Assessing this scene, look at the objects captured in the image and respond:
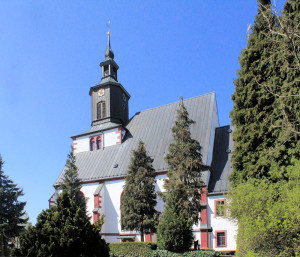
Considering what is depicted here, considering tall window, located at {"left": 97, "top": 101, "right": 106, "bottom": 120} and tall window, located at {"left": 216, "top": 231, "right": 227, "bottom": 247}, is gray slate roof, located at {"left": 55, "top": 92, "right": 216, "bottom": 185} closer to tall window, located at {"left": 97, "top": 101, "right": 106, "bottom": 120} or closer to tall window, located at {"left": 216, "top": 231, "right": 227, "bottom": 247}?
tall window, located at {"left": 97, "top": 101, "right": 106, "bottom": 120}

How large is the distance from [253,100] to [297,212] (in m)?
8.18

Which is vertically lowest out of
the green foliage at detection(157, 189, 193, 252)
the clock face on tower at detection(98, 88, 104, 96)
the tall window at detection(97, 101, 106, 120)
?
the green foliage at detection(157, 189, 193, 252)

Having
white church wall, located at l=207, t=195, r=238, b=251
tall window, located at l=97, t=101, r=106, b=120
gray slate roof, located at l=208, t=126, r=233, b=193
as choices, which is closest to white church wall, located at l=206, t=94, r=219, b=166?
gray slate roof, located at l=208, t=126, r=233, b=193

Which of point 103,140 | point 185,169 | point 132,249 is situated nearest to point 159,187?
point 185,169

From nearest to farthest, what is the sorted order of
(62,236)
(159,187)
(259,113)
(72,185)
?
(62,236)
(259,113)
(159,187)
(72,185)

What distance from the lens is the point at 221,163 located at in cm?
2498

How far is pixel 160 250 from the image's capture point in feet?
55.7

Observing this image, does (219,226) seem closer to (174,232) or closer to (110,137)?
(174,232)

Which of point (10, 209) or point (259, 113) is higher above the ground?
point (259, 113)

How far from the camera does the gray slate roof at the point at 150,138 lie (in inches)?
1059

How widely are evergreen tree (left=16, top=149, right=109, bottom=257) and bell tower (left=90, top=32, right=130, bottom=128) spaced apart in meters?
21.9

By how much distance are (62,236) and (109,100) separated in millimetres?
25378

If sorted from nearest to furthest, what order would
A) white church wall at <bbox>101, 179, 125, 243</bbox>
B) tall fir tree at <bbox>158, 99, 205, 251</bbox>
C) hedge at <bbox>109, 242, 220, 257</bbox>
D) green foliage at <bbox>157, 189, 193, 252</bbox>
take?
1. hedge at <bbox>109, 242, 220, 257</bbox>
2. green foliage at <bbox>157, 189, 193, 252</bbox>
3. tall fir tree at <bbox>158, 99, 205, 251</bbox>
4. white church wall at <bbox>101, 179, 125, 243</bbox>

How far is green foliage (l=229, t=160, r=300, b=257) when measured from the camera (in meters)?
10.5
